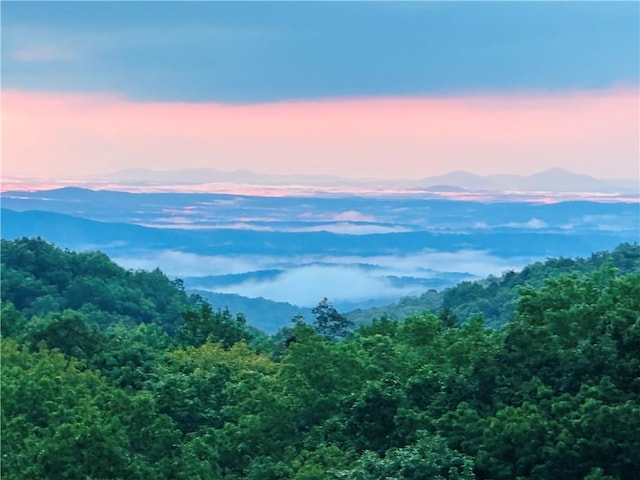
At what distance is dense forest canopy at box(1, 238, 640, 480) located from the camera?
73.4 feet

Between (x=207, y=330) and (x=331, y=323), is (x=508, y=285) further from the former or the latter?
(x=207, y=330)

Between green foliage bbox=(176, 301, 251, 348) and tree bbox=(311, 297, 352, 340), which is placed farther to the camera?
tree bbox=(311, 297, 352, 340)

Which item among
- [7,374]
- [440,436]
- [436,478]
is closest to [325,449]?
[440,436]

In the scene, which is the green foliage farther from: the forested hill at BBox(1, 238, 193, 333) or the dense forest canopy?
the forested hill at BBox(1, 238, 193, 333)

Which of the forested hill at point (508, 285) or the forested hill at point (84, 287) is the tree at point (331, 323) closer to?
the forested hill at point (508, 285)

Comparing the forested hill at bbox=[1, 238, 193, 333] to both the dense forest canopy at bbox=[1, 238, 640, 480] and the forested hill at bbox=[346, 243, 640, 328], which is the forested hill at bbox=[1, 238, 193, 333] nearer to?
the forested hill at bbox=[346, 243, 640, 328]

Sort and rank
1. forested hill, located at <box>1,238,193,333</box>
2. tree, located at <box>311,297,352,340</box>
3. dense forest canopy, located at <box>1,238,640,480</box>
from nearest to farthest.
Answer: dense forest canopy, located at <box>1,238,640,480</box> < tree, located at <box>311,297,352,340</box> < forested hill, located at <box>1,238,193,333</box>

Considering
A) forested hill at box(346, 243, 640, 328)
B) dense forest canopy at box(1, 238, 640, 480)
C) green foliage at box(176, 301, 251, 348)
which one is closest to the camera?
dense forest canopy at box(1, 238, 640, 480)

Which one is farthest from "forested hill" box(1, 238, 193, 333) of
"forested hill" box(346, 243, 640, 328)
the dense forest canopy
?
the dense forest canopy

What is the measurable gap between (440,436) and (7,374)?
12.3m

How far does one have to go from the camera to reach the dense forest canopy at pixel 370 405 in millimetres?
Result: 22375

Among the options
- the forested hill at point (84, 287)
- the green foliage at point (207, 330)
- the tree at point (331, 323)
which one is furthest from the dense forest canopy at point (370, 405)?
the forested hill at point (84, 287)

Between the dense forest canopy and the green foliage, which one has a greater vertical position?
the dense forest canopy

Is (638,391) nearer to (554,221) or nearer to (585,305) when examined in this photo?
(585,305)
